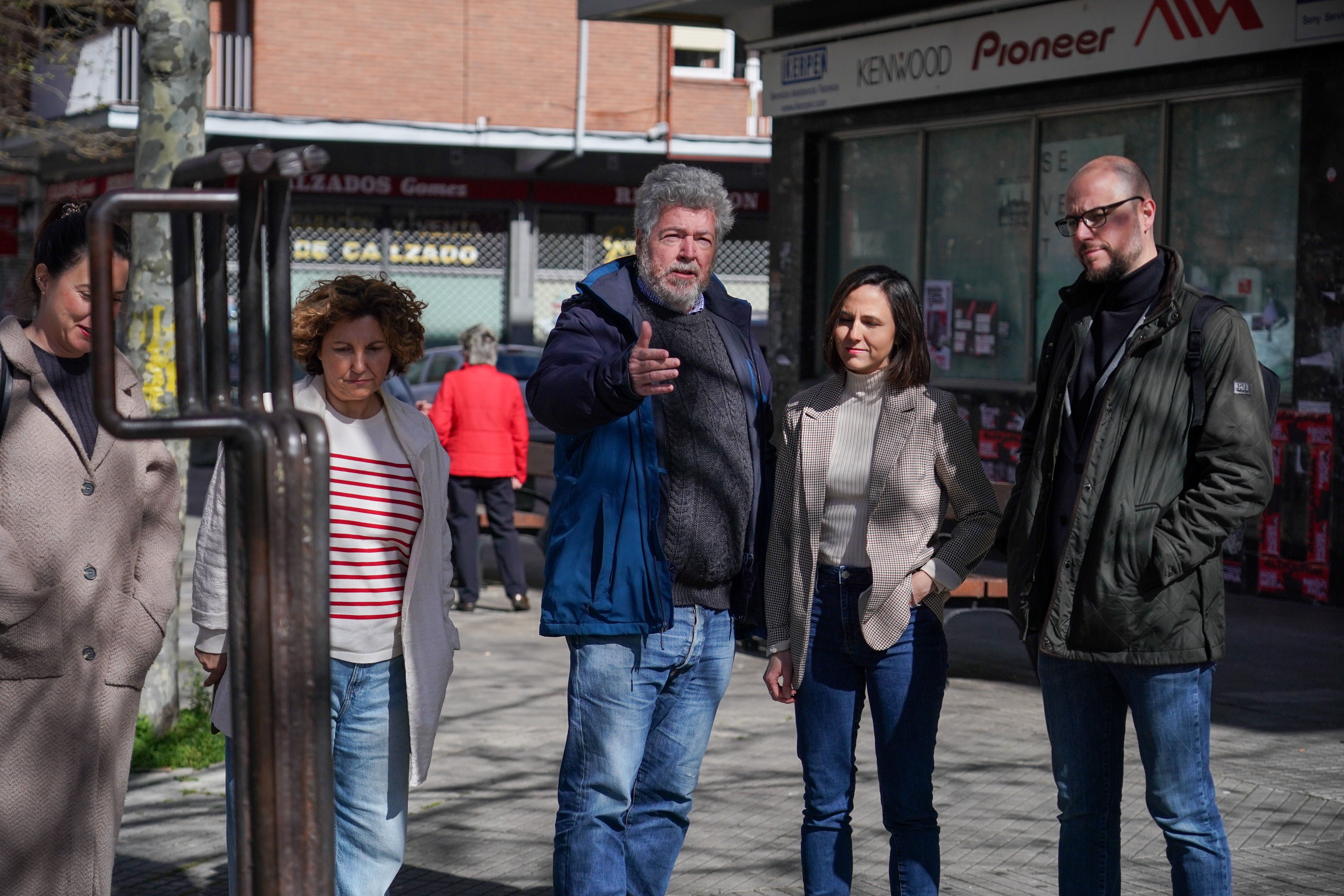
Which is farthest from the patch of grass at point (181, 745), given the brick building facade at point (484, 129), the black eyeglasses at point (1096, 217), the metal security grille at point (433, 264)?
the metal security grille at point (433, 264)

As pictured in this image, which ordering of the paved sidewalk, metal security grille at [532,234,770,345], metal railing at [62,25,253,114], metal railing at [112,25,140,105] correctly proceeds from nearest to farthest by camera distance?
the paved sidewalk < metal railing at [112,25,140,105] < metal railing at [62,25,253,114] < metal security grille at [532,234,770,345]

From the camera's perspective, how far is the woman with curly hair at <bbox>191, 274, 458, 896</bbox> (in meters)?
3.35

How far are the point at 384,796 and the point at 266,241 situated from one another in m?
1.98

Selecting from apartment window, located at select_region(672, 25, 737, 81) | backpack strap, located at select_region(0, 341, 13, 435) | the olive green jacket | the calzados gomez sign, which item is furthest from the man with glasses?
apartment window, located at select_region(672, 25, 737, 81)

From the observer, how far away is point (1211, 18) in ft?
32.3

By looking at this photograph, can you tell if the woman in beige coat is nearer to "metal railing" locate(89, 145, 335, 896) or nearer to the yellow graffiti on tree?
"metal railing" locate(89, 145, 335, 896)

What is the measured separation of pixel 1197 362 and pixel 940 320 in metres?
9.51

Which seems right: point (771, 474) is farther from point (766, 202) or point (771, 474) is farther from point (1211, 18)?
point (766, 202)

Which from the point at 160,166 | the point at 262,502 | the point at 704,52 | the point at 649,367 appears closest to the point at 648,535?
the point at 649,367

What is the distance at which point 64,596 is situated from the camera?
314cm

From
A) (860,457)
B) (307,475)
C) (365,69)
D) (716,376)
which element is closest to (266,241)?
(307,475)

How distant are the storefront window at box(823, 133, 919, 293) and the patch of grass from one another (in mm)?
7950

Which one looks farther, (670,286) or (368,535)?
(670,286)

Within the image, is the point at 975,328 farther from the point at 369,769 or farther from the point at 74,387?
the point at 74,387
